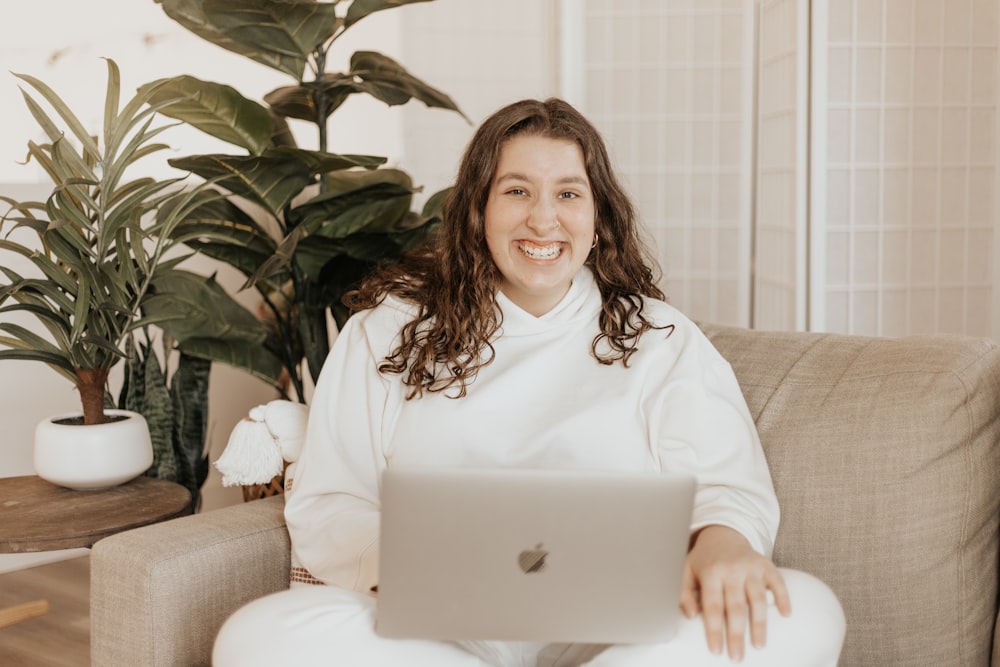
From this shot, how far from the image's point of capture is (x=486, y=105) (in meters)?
3.43

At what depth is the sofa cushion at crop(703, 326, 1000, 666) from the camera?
170cm

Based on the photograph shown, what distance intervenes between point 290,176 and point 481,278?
721mm

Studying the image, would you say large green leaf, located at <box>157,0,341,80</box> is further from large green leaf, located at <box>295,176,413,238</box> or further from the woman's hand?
the woman's hand

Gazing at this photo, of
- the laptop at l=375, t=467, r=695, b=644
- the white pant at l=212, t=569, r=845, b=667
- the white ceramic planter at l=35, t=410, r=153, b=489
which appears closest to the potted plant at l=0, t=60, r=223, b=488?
the white ceramic planter at l=35, t=410, r=153, b=489

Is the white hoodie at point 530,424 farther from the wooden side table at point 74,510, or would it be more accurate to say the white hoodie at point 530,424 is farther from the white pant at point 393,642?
the wooden side table at point 74,510

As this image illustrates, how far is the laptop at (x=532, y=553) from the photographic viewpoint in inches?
49.3

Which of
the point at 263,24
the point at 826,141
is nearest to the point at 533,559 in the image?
the point at 263,24

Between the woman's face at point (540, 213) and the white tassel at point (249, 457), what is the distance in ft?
1.75

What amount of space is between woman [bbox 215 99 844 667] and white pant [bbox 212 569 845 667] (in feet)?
0.60

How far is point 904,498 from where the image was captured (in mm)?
1712

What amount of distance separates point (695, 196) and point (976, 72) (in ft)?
2.74

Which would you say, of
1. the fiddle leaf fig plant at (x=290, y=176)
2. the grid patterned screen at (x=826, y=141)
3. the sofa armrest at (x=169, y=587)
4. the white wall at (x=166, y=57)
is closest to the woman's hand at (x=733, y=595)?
the sofa armrest at (x=169, y=587)

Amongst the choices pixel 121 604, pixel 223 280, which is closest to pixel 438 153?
pixel 223 280

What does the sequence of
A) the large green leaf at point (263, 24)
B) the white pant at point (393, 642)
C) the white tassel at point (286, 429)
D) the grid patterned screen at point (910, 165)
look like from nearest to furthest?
1. the white pant at point (393, 642)
2. the white tassel at point (286, 429)
3. the large green leaf at point (263, 24)
4. the grid patterned screen at point (910, 165)
